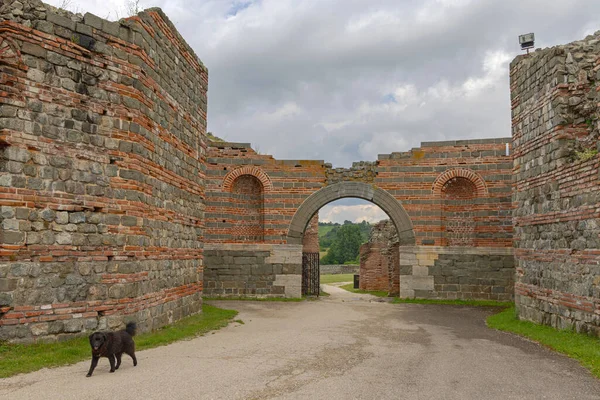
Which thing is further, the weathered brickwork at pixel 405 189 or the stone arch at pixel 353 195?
the stone arch at pixel 353 195

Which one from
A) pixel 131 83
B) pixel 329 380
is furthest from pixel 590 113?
pixel 131 83

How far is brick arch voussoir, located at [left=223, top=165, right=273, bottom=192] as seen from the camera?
15.9m

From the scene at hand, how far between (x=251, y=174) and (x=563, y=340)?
10.8 meters

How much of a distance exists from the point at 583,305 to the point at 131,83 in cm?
839

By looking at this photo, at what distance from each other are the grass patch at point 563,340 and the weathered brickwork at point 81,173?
6653 millimetres

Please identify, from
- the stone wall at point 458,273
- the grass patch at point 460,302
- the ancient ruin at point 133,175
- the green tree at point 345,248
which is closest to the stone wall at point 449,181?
the stone wall at point 458,273

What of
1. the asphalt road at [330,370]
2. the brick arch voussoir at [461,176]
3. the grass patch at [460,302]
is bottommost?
the grass patch at [460,302]

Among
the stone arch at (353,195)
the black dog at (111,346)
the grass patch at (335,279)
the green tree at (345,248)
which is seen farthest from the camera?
the green tree at (345,248)

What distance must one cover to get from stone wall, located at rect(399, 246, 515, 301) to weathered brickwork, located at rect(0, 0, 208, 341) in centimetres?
880

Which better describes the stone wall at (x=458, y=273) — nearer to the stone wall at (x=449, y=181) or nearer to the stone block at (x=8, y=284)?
the stone wall at (x=449, y=181)

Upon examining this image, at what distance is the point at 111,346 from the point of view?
545 centimetres

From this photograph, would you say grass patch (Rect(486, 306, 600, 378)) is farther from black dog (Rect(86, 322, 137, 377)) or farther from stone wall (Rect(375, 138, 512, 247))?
black dog (Rect(86, 322, 137, 377))

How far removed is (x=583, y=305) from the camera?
777cm

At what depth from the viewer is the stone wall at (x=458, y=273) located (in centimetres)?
1486
